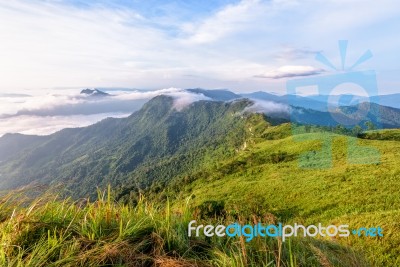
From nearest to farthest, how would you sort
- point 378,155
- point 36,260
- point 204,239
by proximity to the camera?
point 36,260
point 204,239
point 378,155

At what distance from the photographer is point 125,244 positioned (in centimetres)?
462

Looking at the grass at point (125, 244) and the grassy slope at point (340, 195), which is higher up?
the grass at point (125, 244)

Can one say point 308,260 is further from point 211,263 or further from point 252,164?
point 252,164

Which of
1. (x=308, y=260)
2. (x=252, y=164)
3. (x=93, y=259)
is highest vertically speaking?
(x=93, y=259)

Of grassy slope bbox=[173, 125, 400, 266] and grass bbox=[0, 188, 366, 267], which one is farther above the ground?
grass bbox=[0, 188, 366, 267]

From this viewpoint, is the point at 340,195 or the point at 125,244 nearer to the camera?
the point at 125,244

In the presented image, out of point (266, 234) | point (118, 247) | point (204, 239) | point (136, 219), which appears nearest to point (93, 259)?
point (118, 247)

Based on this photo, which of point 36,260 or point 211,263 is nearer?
point 36,260

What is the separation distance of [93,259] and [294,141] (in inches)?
2332

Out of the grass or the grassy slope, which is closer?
the grass

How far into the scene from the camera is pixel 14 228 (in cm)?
476

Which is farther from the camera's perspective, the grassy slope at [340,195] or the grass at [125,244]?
the grassy slope at [340,195]

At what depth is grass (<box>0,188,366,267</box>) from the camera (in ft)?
14.4

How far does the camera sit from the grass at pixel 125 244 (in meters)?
4.39
